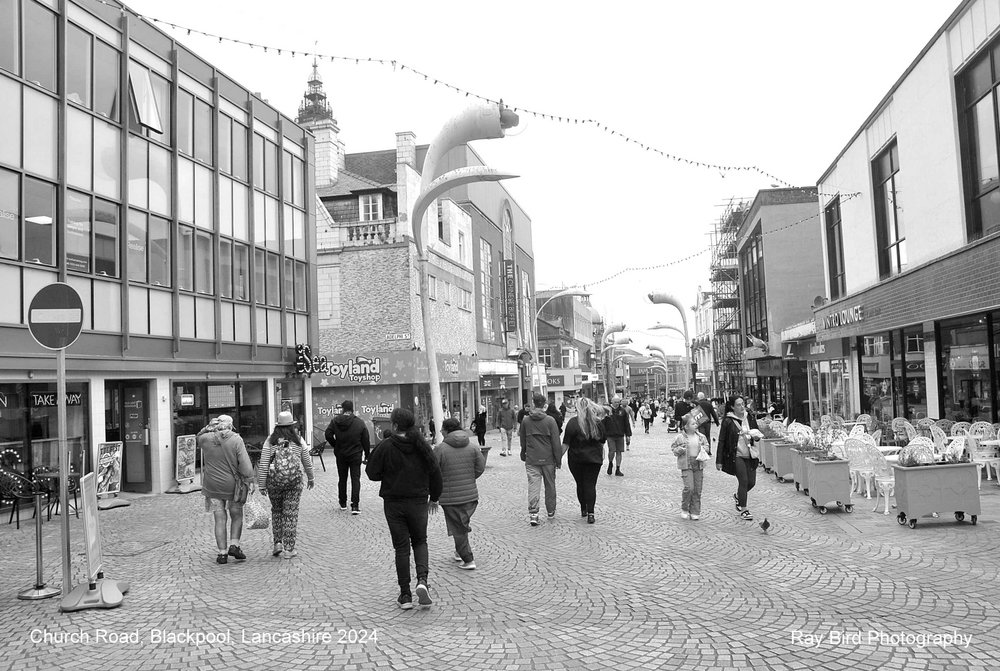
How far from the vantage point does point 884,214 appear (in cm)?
1875

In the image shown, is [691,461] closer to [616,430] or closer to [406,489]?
[406,489]

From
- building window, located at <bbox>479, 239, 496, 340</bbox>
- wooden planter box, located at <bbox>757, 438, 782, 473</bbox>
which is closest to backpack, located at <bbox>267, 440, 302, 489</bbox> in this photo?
wooden planter box, located at <bbox>757, 438, 782, 473</bbox>

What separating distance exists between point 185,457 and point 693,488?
432 inches

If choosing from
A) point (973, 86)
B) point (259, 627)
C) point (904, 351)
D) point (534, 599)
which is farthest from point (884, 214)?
point (259, 627)

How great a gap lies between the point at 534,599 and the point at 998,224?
34.2ft

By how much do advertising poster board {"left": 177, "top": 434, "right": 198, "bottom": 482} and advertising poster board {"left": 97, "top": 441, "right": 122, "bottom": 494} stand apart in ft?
6.58

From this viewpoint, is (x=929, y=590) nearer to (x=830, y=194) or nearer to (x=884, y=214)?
(x=884, y=214)

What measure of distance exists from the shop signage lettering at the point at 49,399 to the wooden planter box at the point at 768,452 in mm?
12781

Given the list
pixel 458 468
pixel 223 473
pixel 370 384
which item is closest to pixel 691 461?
pixel 458 468

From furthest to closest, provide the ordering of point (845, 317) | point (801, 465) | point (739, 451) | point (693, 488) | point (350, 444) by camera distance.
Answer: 1. point (845, 317)
2. point (801, 465)
3. point (350, 444)
4. point (693, 488)
5. point (739, 451)

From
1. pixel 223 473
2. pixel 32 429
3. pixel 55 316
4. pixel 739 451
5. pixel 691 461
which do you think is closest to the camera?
pixel 55 316

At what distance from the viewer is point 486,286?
1761 inches

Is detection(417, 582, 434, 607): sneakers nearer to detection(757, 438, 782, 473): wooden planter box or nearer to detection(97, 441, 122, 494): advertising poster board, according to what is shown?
detection(97, 441, 122, 494): advertising poster board

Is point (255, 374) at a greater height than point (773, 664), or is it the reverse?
point (255, 374)
